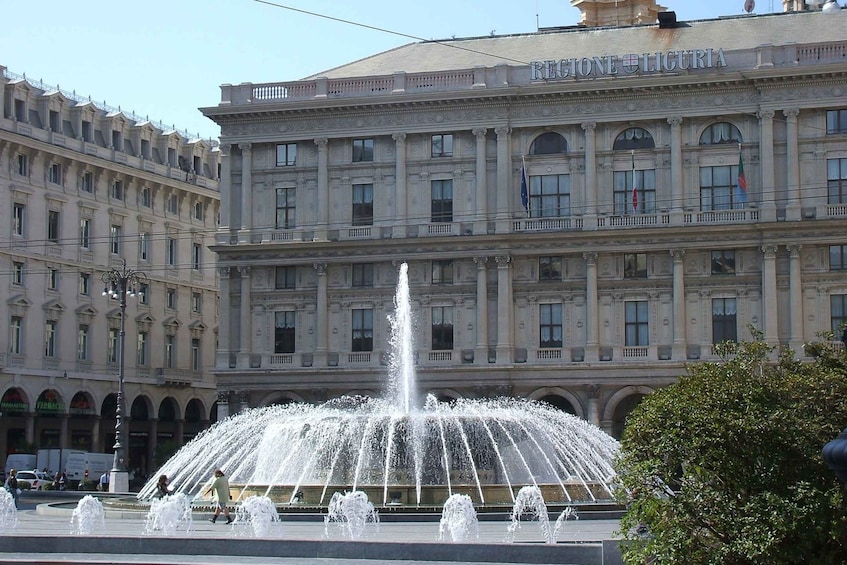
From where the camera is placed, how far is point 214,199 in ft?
291

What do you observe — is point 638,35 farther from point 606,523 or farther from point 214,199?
point 606,523

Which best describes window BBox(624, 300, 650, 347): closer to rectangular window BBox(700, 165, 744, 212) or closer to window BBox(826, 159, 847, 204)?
rectangular window BBox(700, 165, 744, 212)

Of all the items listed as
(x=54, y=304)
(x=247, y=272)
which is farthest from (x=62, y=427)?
(x=247, y=272)

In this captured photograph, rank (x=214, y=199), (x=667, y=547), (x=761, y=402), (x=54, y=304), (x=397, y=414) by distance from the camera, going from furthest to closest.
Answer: (x=214, y=199), (x=54, y=304), (x=397, y=414), (x=761, y=402), (x=667, y=547)

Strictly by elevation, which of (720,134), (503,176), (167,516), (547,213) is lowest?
(167,516)

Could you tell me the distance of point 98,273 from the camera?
78188mm

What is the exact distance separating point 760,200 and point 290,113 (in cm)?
2076

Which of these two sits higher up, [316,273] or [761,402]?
[316,273]

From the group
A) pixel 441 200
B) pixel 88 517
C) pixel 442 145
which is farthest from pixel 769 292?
pixel 88 517

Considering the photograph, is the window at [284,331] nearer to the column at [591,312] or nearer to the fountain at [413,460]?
the column at [591,312]

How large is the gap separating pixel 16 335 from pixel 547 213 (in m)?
26.4

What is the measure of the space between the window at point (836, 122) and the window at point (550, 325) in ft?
43.3

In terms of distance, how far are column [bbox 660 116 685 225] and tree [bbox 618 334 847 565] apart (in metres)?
41.4

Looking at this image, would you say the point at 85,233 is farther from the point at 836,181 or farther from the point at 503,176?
the point at 836,181
